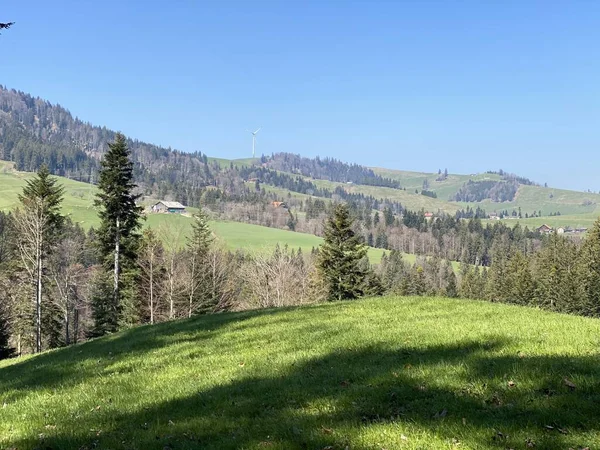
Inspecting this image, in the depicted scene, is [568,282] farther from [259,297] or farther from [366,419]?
[366,419]

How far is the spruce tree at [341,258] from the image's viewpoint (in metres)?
59.3

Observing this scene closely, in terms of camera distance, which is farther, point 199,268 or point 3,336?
point 199,268

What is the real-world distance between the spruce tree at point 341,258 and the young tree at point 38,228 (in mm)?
31137

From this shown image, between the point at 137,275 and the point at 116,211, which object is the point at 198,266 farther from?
the point at 116,211

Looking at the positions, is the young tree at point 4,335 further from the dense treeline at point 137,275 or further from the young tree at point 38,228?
the young tree at point 38,228

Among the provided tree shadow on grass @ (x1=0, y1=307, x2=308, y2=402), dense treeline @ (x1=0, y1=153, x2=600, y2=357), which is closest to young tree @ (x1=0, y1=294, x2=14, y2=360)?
dense treeline @ (x1=0, y1=153, x2=600, y2=357)

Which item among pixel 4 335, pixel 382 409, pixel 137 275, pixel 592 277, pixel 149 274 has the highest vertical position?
pixel 382 409

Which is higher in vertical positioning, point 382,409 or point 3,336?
point 382,409

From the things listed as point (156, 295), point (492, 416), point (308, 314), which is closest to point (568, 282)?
point (156, 295)

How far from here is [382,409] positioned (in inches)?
320

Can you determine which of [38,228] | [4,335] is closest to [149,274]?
[4,335]

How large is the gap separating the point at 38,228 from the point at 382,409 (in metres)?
39.5

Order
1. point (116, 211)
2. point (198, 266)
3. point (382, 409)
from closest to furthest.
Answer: point (382, 409) < point (116, 211) < point (198, 266)

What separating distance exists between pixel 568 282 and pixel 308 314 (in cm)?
7315
